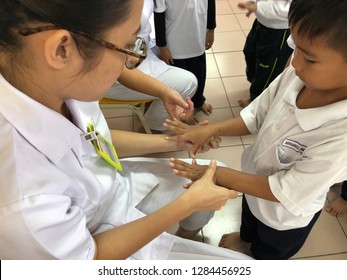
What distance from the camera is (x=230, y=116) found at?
212 centimetres

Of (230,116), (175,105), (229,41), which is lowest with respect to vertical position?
(230,116)

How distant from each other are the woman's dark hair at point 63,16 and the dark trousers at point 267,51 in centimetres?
133

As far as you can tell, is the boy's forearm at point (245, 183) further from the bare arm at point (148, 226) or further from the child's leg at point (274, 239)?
the child's leg at point (274, 239)

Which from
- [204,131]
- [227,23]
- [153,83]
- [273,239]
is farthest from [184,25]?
[227,23]

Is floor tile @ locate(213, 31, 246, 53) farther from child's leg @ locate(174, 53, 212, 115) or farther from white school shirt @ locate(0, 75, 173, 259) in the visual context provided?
white school shirt @ locate(0, 75, 173, 259)

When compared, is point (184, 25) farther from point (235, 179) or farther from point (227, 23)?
point (227, 23)

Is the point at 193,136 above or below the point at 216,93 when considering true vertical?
above

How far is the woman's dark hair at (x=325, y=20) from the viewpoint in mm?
673

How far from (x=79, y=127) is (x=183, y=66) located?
1.11 m

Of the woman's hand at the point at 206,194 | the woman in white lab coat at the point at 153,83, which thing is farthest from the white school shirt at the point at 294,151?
the woman in white lab coat at the point at 153,83

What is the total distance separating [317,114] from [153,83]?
0.77 metres

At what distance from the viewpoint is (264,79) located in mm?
1927

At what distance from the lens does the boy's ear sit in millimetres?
524
